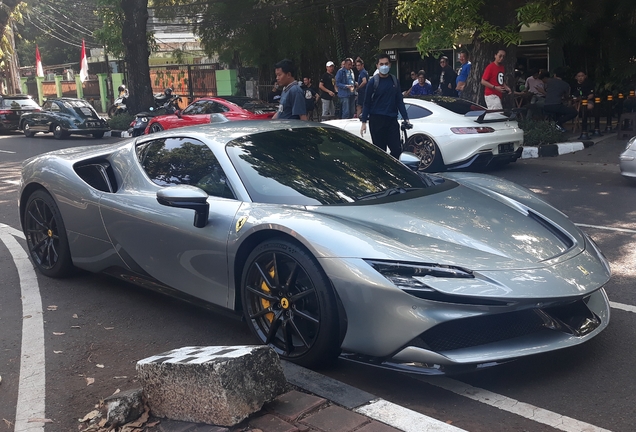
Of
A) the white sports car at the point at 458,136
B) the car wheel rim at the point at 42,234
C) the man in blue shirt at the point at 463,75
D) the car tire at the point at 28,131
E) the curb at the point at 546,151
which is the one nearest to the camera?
the car wheel rim at the point at 42,234

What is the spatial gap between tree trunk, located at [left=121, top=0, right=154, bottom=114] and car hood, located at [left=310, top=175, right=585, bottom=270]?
19900 millimetres

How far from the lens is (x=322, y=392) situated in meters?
3.64

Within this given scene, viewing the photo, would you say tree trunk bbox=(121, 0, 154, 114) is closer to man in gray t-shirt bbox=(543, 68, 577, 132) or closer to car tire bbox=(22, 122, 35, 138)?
car tire bbox=(22, 122, 35, 138)

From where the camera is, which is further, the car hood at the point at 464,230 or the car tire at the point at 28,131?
the car tire at the point at 28,131

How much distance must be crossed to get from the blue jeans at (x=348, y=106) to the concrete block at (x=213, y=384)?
1466cm

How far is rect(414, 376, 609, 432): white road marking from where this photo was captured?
3.23 meters

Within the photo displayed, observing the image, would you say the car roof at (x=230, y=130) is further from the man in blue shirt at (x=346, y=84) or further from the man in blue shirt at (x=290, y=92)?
the man in blue shirt at (x=346, y=84)

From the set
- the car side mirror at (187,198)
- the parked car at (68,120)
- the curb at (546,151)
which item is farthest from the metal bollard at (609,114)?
the parked car at (68,120)

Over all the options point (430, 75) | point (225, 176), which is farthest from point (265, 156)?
point (430, 75)

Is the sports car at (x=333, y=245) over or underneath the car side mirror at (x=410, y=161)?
underneath

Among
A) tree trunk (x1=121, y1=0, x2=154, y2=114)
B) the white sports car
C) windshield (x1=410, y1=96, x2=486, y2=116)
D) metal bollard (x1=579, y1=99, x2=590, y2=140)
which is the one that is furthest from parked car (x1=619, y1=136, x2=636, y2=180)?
tree trunk (x1=121, y1=0, x2=154, y2=114)

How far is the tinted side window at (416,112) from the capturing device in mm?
11016

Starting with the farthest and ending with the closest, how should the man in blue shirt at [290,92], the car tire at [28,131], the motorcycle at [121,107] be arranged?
the motorcycle at [121,107] → the car tire at [28,131] → the man in blue shirt at [290,92]

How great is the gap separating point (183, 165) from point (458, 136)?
6.43 m
